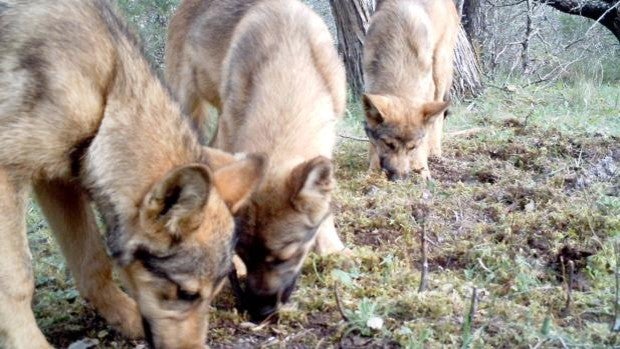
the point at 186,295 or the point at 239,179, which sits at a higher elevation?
the point at 239,179

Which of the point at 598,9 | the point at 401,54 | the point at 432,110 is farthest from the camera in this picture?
the point at 598,9

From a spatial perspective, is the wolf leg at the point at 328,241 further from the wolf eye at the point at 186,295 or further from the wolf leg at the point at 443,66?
the wolf leg at the point at 443,66

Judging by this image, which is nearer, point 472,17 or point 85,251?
point 85,251

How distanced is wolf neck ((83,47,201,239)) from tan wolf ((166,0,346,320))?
699 mm

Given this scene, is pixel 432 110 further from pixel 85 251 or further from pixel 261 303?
pixel 85 251

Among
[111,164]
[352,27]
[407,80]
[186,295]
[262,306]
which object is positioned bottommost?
[352,27]

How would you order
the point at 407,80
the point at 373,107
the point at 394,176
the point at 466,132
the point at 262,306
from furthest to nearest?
the point at 466,132, the point at 407,80, the point at 373,107, the point at 394,176, the point at 262,306

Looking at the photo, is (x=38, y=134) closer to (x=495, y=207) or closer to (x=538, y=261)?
(x=538, y=261)

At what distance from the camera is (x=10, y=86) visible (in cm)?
387

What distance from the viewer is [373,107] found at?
8406 millimetres

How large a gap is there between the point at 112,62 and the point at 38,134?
Result: 1.89 feet

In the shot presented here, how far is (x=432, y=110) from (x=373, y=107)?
68 cm

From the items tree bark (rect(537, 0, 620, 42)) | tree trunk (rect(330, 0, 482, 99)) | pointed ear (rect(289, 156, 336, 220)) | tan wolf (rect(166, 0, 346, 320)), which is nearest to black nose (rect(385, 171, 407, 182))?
tan wolf (rect(166, 0, 346, 320))

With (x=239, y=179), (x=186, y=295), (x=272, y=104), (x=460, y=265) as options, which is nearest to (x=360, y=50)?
(x=272, y=104)
